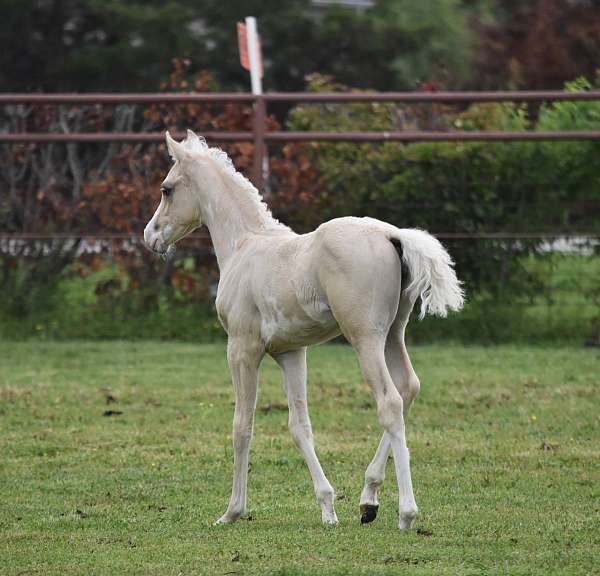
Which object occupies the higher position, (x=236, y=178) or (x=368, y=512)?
(x=236, y=178)

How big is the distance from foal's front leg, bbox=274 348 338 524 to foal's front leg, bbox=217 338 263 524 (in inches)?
7.6

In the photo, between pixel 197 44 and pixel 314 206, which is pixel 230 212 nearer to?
pixel 314 206

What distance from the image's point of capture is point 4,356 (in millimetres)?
11742

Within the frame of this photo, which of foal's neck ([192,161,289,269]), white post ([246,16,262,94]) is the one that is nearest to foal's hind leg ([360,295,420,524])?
foal's neck ([192,161,289,269])

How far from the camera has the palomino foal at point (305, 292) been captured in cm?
554

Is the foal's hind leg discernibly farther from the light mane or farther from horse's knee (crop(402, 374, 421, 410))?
the light mane

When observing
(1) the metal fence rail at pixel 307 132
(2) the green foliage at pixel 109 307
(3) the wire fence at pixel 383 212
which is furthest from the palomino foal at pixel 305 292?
(2) the green foliage at pixel 109 307

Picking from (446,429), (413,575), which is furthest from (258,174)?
(413,575)

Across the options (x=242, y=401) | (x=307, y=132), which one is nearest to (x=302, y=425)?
(x=242, y=401)

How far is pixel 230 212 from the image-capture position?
6.56 m

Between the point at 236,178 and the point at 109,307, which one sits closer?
the point at 236,178

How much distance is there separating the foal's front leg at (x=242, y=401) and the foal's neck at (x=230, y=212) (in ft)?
1.97

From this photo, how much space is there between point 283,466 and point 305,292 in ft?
6.16

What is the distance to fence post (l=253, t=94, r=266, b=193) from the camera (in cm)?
1203
